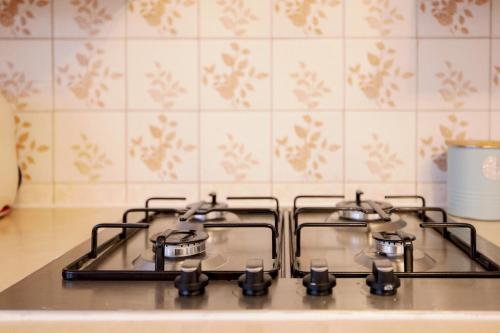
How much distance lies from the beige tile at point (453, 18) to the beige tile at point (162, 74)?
56 cm

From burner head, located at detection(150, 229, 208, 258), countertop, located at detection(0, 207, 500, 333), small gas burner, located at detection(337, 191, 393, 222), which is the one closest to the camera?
countertop, located at detection(0, 207, 500, 333)

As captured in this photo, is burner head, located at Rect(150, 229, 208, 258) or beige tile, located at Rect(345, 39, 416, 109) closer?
burner head, located at Rect(150, 229, 208, 258)

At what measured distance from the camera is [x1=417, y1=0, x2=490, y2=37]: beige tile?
117 cm

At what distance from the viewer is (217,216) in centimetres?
100

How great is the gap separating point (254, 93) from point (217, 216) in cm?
35

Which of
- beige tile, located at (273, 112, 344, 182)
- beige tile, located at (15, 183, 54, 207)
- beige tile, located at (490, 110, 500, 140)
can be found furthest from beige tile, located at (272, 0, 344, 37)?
beige tile, located at (15, 183, 54, 207)

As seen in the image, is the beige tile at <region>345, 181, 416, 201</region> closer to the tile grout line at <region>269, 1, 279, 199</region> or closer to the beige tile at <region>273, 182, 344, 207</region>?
the beige tile at <region>273, 182, 344, 207</region>

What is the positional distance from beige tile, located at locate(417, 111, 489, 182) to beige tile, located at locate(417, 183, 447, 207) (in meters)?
0.01

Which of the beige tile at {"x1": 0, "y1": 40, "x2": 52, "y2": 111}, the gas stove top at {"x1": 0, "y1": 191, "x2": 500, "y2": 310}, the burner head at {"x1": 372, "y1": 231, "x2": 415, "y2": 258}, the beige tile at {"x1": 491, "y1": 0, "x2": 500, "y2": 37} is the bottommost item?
the gas stove top at {"x1": 0, "y1": 191, "x2": 500, "y2": 310}

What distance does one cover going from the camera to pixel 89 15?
1.20 meters

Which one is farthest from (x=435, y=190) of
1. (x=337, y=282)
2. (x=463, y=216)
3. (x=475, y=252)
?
(x=337, y=282)

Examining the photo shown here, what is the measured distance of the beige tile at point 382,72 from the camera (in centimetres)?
118

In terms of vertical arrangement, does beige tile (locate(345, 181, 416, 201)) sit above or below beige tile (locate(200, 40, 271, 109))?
below

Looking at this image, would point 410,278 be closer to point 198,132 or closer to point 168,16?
point 198,132
